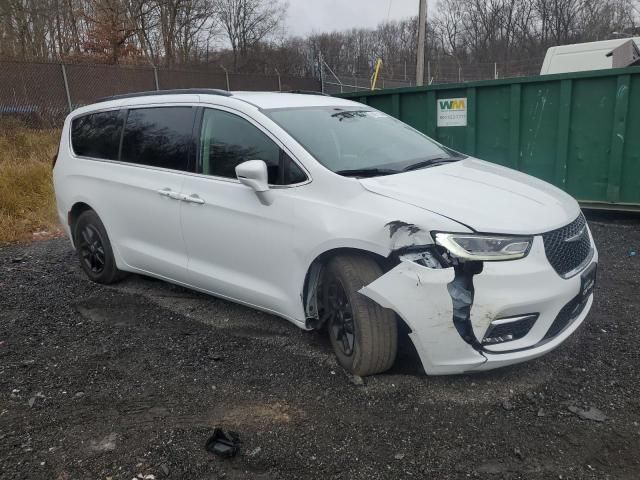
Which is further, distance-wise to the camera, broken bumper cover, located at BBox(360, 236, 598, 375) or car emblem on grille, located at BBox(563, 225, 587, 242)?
car emblem on grille, located at BBox(563, 225, 587, 242)

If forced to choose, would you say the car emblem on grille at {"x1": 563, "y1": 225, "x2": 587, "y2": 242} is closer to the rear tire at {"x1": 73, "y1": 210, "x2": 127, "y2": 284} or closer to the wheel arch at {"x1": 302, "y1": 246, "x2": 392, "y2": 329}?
the wheel arch at {"x1": 302, "y1": 246, "x2": 392, "y2": 329}

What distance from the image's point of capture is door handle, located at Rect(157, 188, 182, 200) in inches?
158

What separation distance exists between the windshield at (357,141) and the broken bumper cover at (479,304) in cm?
86

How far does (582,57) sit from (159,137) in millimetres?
7604

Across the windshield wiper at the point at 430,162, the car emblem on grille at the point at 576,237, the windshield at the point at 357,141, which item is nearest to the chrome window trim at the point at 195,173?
the windshield at the point at 357,141

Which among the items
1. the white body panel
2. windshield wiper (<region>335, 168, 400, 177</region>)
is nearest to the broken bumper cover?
windshield wiper (<region>335, 168, 400, 177</region>)

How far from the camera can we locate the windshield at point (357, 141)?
348cm

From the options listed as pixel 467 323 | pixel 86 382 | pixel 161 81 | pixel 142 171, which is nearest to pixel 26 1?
pixel 161 81

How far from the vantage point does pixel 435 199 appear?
2992 millimetres

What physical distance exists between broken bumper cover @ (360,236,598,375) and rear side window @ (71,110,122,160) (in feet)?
9.70

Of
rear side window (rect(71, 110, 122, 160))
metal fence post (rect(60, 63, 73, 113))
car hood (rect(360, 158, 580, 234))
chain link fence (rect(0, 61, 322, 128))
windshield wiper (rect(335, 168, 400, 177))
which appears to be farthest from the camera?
metal fence post (rect(60, 63, 73, 113))

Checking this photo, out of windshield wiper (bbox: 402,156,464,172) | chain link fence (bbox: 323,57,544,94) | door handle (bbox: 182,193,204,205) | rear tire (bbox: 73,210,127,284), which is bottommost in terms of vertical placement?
rear tire (bbox: 73,210,127,284)

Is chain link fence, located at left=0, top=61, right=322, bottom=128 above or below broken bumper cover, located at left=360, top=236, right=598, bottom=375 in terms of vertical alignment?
above

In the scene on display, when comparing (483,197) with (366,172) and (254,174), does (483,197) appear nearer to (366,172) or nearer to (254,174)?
(366,172)
